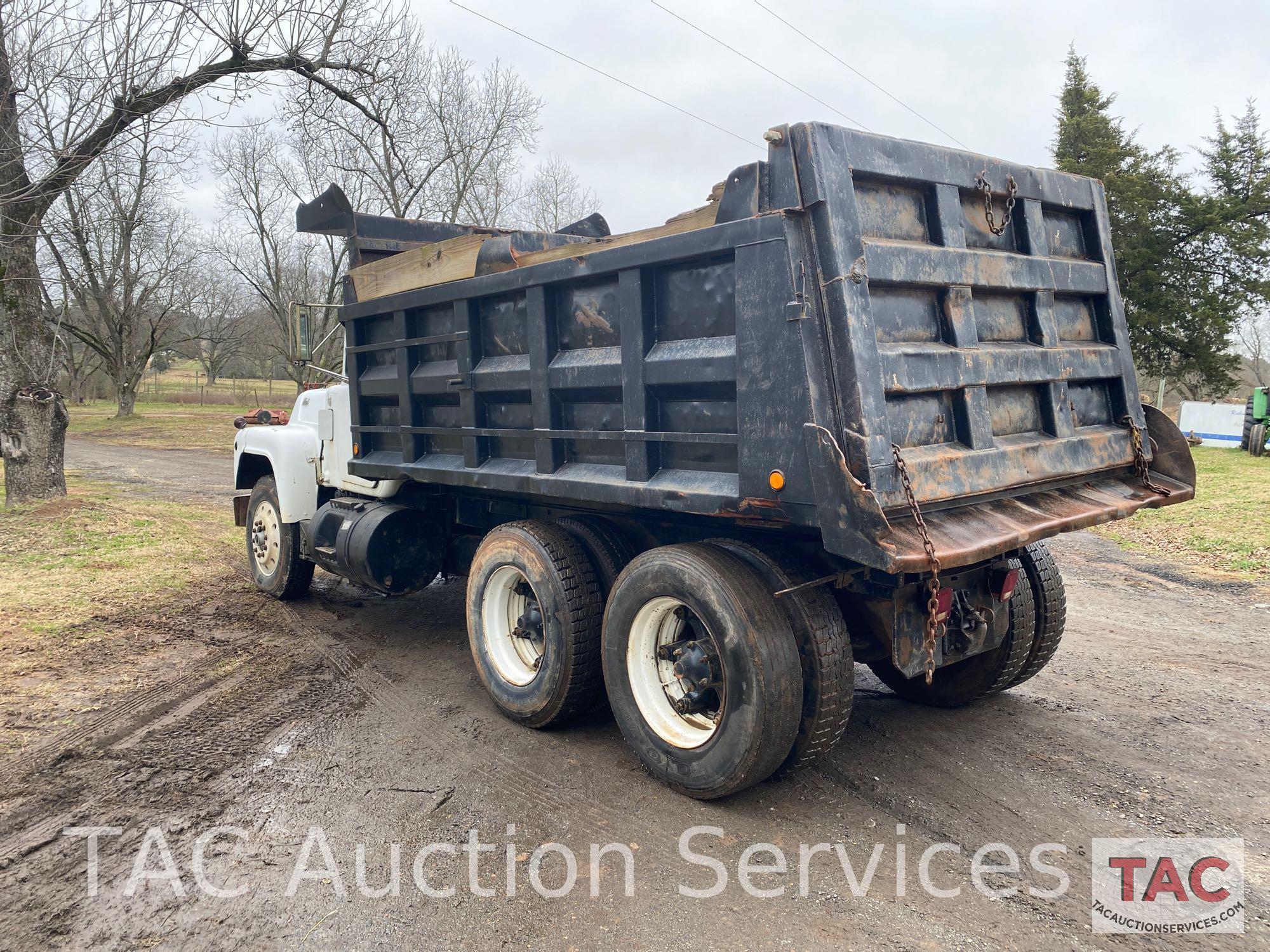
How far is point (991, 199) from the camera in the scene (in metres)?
3.56

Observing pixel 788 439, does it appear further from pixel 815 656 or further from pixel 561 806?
pixel 561 806

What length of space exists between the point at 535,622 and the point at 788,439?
1980 millimetres

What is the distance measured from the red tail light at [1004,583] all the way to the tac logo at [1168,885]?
1.04m

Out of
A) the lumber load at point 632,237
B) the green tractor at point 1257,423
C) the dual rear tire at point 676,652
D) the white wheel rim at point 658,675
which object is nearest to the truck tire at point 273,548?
the dual rear tire at point 676,652

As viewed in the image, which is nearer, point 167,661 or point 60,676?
point 60,676

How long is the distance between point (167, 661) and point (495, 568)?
8.24 ft

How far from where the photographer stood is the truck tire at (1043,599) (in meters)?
4.28

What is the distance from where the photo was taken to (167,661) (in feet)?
17.5

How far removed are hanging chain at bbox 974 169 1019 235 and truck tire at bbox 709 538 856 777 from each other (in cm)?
173

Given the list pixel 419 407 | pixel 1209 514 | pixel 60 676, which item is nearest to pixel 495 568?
pixel 419 407

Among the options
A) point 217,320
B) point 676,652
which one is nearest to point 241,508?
point 676,652

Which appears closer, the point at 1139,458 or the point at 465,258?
the point at 1139,458

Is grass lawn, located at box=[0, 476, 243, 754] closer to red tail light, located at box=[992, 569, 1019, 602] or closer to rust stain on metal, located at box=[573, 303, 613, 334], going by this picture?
rust stain on metal, located at box=[573, 303, 613, 334]

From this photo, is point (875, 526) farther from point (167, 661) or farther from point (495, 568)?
point (167, 661)
